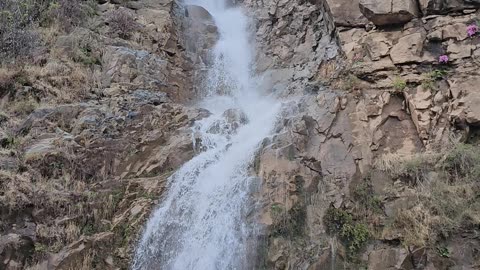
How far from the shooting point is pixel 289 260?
278 inches

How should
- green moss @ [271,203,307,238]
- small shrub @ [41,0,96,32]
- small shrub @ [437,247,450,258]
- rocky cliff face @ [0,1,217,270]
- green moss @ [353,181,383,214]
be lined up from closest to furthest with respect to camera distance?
1. small shrub @ [437,247,450,258]
2. rocky cliff face @ [0,1,217,270]
3. green moss @ [271,203,307,238]
4. green moss @ [353,181,383,214]
5. small shrub @ [41,0,96,32]

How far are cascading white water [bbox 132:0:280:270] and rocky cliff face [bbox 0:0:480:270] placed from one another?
340 millimetres

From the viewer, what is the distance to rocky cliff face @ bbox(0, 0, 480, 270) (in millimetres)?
7098

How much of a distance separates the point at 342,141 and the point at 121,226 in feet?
15.8

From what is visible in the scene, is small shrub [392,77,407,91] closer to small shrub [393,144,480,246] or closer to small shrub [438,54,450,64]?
small shrub [438,54,450,64]

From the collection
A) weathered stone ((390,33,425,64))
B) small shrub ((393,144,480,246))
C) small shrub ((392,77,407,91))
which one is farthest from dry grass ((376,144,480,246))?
weathered stone ((390,33,425,64))

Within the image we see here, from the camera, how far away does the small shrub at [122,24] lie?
12.9 metres

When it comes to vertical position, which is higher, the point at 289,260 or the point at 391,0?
the point at 391,0

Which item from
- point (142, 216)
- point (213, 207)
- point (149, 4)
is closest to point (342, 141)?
point (213, 207)

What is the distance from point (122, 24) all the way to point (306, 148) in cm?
770

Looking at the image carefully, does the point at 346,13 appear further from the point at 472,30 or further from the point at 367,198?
the point at 367,198

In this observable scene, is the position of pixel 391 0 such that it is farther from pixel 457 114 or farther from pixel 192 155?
pixel 192 155

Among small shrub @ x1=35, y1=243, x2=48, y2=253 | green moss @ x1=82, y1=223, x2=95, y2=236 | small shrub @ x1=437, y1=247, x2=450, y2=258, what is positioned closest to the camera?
small shrub @ x1=437, y1=247, x2=450, y2=258

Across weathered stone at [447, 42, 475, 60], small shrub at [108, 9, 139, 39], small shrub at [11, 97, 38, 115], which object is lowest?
small shrub at [11, 97, 38, 115]
